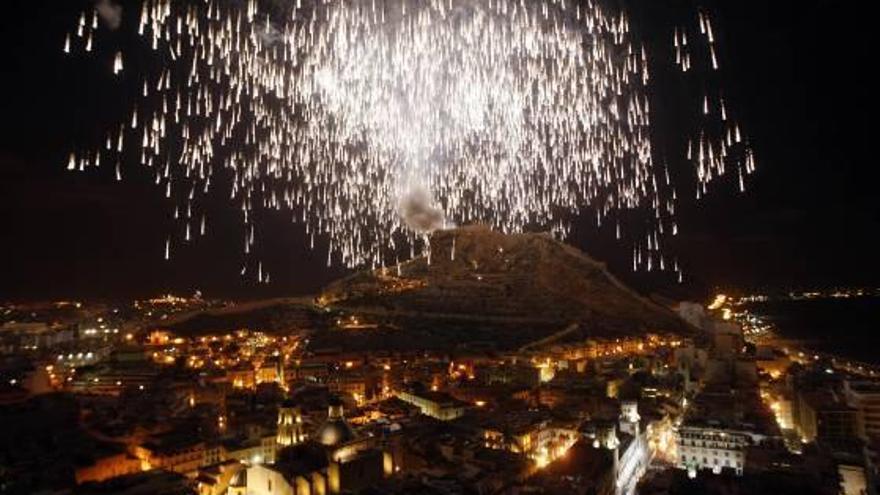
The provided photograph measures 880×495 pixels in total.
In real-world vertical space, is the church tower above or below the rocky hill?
below

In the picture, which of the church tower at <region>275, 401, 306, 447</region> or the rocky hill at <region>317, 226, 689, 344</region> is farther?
the rocky hill at <region>317, 226, 689, 344</region>

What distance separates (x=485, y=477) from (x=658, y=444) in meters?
15.1

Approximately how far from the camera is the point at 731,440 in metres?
25.8

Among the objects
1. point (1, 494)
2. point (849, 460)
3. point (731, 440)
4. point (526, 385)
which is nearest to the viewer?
point (1, 494)

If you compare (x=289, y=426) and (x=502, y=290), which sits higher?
(x=502, y=290)

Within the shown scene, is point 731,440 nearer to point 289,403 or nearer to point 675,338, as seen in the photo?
point 289,403

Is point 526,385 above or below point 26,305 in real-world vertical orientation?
below

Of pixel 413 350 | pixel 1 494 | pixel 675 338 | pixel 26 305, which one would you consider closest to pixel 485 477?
pixel 1 494

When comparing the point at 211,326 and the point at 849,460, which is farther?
the point at 211,326

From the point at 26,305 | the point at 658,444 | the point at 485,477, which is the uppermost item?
the point at 26,305

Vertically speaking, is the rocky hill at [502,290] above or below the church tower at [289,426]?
above

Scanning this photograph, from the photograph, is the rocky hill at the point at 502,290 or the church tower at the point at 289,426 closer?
the church tower at the point at 289,426

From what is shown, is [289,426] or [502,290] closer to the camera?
[289,426]

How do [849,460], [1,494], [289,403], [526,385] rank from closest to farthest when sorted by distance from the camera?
1. [1,494]
2. [849,460]
3. [289,403]
4. [526,385]
